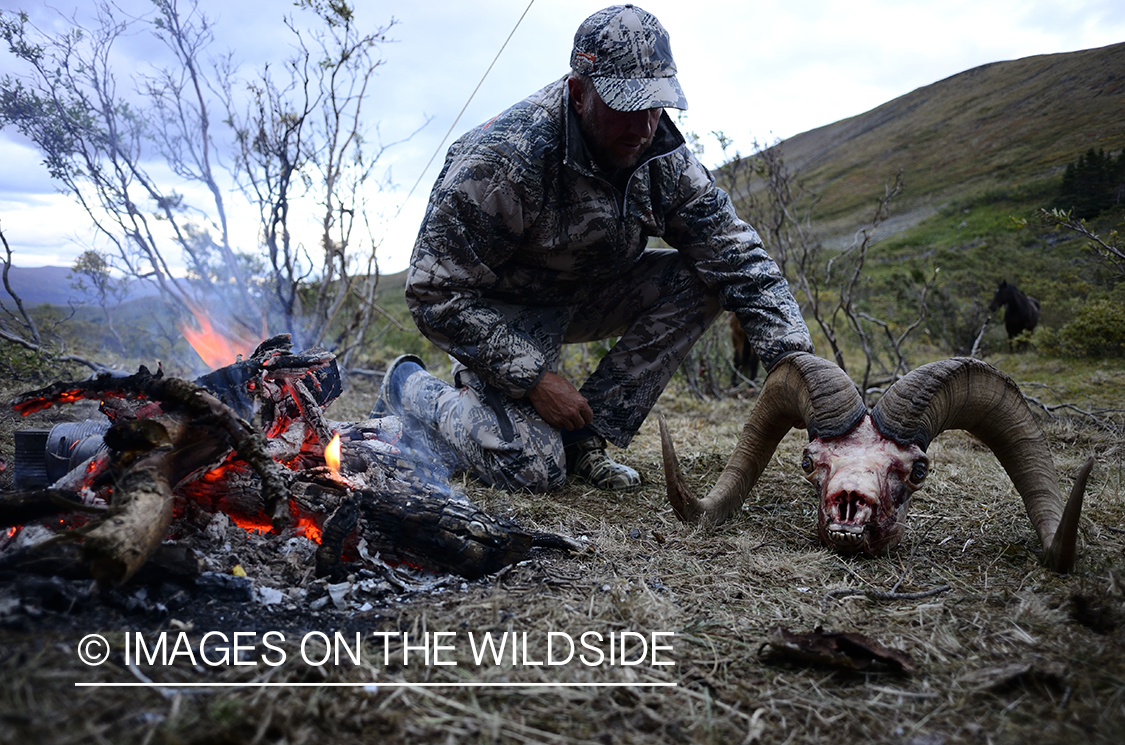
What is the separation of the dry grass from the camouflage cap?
2.08m

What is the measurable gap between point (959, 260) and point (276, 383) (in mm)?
14117

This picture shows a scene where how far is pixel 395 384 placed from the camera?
443cm

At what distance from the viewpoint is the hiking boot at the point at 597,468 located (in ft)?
12.2

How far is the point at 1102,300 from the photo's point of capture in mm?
6555

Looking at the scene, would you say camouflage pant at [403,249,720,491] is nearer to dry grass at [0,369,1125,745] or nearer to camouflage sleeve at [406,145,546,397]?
camouflage sleeve at [406,145,546,397]

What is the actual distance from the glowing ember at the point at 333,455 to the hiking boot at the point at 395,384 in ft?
5.53

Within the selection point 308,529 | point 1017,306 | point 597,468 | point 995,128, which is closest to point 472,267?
point 597,468

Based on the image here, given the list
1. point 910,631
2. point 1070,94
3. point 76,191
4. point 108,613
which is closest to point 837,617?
point 910,631

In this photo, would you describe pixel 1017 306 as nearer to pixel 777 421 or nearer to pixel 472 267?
pixel 777 421

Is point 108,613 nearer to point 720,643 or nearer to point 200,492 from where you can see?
point 200,492

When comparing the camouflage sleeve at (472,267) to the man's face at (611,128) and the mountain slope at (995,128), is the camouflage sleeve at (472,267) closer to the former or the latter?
the man's face at (611,128)

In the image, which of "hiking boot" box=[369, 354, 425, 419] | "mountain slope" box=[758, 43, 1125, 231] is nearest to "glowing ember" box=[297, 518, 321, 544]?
"hiking boot" box=[369, 354, 425, 419]

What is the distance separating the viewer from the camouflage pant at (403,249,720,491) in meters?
3.61

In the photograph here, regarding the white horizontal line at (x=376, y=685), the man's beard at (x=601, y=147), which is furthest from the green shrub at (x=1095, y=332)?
the white horizontal line at (x=376, y=685)
